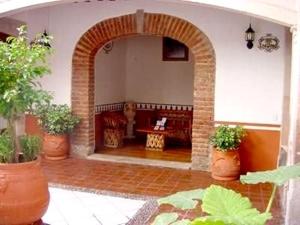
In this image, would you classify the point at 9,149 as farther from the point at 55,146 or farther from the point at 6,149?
the point at 55,146

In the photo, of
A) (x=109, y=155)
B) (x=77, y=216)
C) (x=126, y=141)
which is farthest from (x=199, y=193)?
(x=126, y=141)

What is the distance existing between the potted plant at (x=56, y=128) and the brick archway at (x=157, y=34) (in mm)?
296

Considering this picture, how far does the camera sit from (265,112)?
6945 mm

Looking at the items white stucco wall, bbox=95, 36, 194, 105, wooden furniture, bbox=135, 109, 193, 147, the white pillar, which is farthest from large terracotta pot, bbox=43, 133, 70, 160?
the white pillar

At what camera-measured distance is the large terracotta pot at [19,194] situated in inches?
154

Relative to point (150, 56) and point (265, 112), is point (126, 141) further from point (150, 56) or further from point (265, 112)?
point (265, 112)

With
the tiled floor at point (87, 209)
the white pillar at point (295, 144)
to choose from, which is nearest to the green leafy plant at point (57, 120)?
the tiled floor at point (87, 209)

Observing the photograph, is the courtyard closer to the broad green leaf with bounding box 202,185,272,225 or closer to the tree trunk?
the tree trunk

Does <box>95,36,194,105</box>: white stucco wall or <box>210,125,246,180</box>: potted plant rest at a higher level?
<box>95,36,194,105</box>: white stucco wall

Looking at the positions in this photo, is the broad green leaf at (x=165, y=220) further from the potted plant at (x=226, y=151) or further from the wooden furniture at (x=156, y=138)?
the wooden furniture at (x=156, y=138)

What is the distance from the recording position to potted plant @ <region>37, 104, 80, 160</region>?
7.66 meters

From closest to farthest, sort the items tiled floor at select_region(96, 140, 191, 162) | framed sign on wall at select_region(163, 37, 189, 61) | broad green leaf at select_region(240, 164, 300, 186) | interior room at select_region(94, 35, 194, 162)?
1. broad green leaf at select_region(240, 164, 300, 186)
2. tiled floor at select_region(96, 140, 191, 162)
3. interior room at select_region(94, 35, 194, 162)
4. framed sign on wall at select_region(163, 37, 189, 61)

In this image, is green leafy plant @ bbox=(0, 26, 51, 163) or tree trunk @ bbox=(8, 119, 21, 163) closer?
green leafy plant @ bbox=(0, 26, 51, 163)

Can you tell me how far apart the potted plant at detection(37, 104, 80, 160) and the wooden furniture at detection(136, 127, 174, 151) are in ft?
5.99
